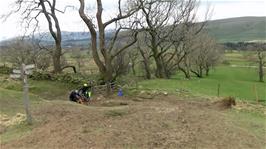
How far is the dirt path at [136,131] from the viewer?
1227 cm

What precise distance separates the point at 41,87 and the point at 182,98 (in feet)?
35.0

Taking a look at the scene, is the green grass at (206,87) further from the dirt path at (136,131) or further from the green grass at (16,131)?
the green grass at (16,131)

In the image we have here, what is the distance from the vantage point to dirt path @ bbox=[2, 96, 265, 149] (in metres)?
12.3

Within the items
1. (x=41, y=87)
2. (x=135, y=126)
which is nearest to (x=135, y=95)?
(x=41, y=87)

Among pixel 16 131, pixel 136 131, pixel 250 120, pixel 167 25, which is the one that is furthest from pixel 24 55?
pixel 136 131

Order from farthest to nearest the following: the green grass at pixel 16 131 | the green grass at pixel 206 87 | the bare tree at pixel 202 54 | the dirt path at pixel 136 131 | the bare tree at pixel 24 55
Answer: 1. the bare tree at pixel 202 54
2. the bare tree at pixel 24 55
3. the green grass at pixel 206 87
4. the green grass at pixel 16 131
5. the dirt path at pixel 136 131

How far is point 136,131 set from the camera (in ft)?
43.1

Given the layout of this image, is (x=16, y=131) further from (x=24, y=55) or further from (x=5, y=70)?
(x=24, y=55)

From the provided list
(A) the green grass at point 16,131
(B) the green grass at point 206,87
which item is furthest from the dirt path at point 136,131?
(B) the green grass at point 206,87

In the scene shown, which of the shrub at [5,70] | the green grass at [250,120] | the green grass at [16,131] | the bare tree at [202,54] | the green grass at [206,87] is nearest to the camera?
the green grass at [16,131]

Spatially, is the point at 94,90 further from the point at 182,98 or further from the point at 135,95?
the point at 182,98

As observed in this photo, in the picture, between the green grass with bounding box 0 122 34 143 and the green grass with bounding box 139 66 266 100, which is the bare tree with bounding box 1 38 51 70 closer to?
the green grass with bounding box 139 66 266 100

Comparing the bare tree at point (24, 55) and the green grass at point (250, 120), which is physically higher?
the bare tree at point (24, 55)

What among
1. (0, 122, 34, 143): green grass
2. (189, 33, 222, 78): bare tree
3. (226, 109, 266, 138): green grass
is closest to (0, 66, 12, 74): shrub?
(0, 122, 34, 143): green grass
